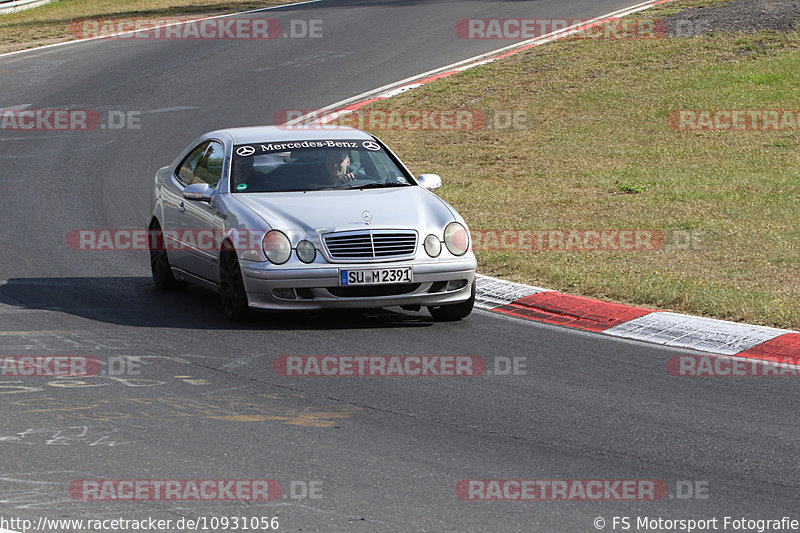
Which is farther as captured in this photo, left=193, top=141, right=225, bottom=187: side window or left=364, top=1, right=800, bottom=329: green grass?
left=364, top=1, right=800, bottom=329: green grass

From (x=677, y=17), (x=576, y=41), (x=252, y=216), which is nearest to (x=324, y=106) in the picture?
(x=576, y=41)

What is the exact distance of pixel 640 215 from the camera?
Result: 14.1 m

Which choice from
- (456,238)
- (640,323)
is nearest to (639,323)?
(640,323)

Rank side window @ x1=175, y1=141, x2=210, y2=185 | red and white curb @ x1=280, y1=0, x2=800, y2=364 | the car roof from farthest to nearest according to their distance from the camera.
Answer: side window @ x1=175, y1=141, x2=210, y2=185 → the car roof → red and white curb @ x1=280, y1=0, x2=800, y2=364

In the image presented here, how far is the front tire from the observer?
9375 mm

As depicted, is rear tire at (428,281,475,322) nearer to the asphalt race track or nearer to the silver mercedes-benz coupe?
the silver mercedes-benz coupe

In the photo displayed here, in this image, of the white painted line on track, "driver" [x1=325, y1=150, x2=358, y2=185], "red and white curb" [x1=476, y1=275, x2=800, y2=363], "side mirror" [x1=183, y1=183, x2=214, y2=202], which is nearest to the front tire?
"side mirror" [x1=183, y1=183, x2=214, y2=202]

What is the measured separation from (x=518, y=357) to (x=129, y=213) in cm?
745

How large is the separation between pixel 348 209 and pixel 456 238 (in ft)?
2.91

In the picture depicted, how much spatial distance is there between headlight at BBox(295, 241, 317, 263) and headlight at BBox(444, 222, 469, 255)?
107 cm

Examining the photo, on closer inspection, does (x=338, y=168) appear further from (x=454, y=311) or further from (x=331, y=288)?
(x=454, y=311)

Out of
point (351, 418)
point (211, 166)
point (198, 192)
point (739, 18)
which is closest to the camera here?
point (351, 418)

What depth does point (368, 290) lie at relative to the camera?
9211mm

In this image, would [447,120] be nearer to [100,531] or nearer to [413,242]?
[413,242]
